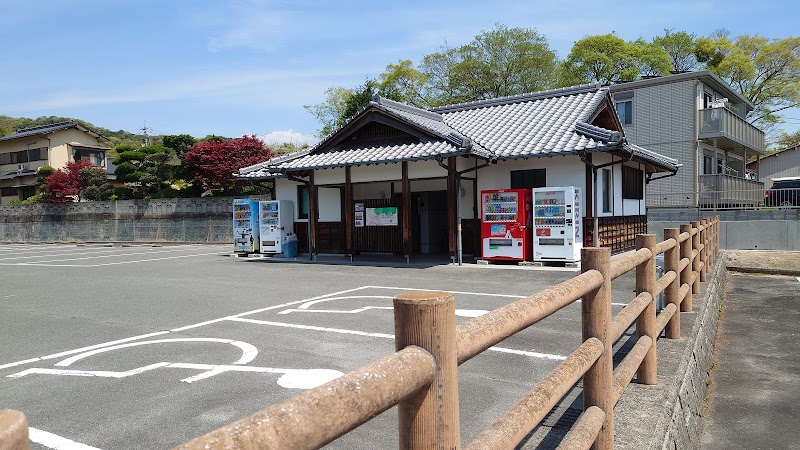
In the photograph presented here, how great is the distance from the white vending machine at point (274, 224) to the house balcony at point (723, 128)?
1696 cm

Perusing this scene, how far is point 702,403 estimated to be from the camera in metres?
4.58

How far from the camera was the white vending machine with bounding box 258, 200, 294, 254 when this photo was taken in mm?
17109

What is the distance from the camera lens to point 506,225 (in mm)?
13094

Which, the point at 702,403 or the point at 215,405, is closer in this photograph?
the point at 215,405

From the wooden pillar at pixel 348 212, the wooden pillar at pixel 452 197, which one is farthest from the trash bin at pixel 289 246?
the wooden pillar at pixel 452 197

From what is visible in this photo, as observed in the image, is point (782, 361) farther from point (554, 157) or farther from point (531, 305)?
point (554, 157)

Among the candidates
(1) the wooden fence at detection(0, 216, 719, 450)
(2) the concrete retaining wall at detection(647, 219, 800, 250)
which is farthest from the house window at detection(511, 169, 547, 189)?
(1) the wooden fence at detection(0, 216, 719, 450)

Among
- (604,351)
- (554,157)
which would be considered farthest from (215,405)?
(554,157)

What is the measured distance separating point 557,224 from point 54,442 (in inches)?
429

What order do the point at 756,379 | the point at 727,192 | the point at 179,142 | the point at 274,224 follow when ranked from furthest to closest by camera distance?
the point at 179,142, the point at 727,192, the point at 274,224, the point at 756,379

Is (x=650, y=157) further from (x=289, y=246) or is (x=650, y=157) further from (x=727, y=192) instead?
(x=289, y=246)

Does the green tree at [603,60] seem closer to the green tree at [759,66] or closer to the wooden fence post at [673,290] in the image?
the green tree at [759,66]

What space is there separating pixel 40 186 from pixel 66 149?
4.99 meters

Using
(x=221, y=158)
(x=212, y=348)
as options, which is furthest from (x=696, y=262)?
(x=221, y=158)
